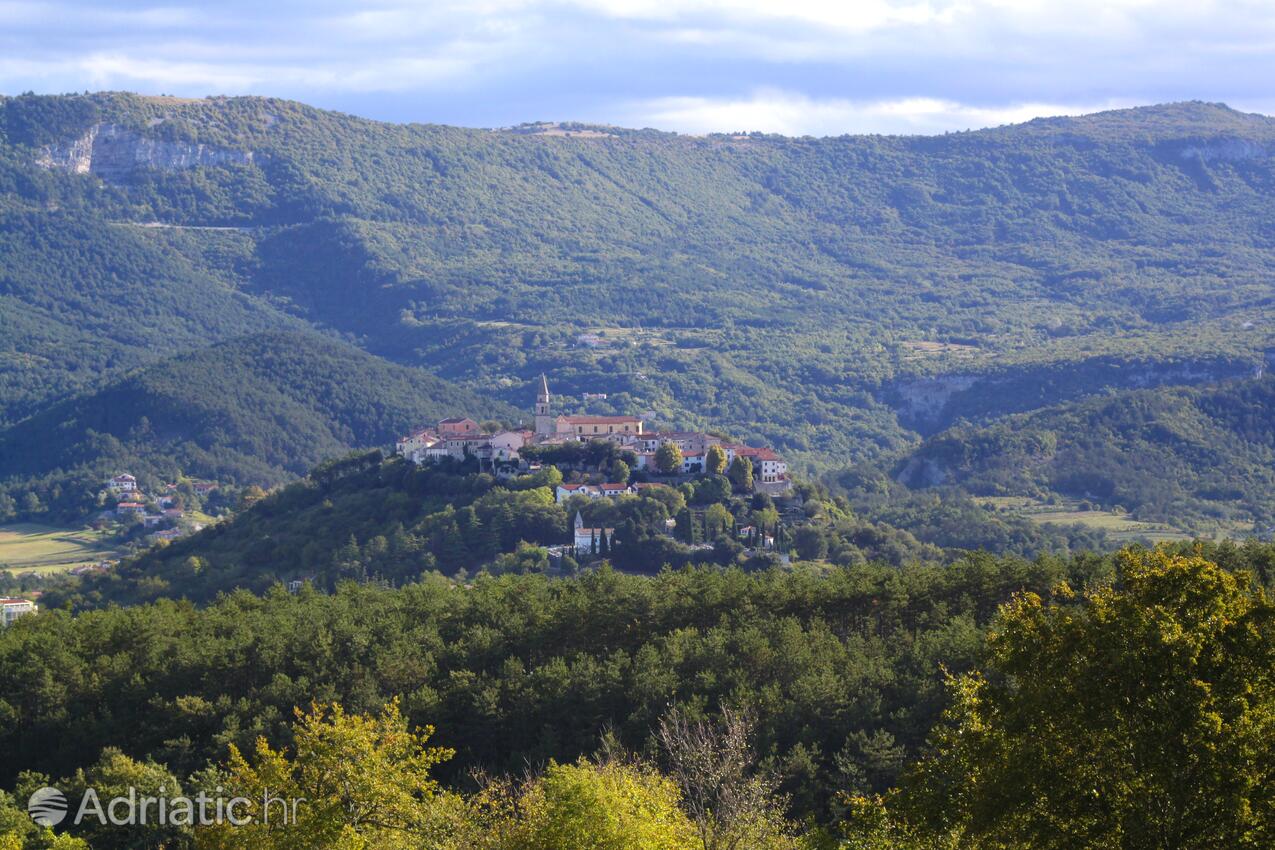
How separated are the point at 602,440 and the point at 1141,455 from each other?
55074 mm

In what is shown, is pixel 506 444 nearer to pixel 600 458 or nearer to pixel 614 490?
pixel 600 458

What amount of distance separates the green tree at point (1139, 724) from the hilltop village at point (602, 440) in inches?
2513

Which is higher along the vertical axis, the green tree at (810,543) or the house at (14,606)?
the green tree at (810,543)

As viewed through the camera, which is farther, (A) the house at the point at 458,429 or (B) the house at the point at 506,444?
(A) the house at the point at 458,429

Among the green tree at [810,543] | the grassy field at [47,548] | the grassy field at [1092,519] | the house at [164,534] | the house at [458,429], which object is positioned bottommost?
the grassy field at [47,548]

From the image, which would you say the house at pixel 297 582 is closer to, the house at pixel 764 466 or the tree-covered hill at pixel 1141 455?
the house at pixel 764 466

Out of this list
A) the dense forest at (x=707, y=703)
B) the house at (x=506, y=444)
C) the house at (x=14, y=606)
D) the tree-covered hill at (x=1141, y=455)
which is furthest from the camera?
the tree-covered hill at (x=1141, y=455)

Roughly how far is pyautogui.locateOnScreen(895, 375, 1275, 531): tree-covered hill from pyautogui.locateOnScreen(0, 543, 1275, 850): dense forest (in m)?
71.9

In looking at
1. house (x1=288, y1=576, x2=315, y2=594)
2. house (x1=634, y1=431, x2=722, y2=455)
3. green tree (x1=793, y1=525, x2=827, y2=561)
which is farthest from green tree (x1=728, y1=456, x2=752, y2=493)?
house (x1=288, y1=576, x2=315, y2=594)

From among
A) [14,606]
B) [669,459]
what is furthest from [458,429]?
[14,606]

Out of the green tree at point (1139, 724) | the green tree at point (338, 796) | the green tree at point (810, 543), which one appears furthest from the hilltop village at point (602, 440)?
the green tree at point (1139, 724)

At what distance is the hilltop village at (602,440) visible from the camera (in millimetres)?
86562

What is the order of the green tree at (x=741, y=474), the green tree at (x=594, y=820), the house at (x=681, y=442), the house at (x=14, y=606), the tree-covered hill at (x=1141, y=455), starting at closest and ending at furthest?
1. the green tree at (x=594, y=820)
2. the house at (x=14, y=606)
3. the green tree at (x=741, y=474)
4. the house at (x=681, y=442)
5. the tree-covered hill at (x=1141, y=455)

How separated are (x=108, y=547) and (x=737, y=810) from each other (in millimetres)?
102581
